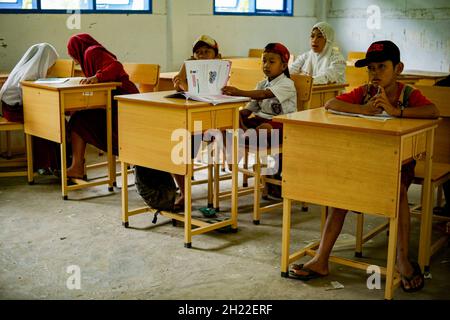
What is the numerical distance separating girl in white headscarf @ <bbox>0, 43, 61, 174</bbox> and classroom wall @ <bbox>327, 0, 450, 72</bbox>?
4.55 metres

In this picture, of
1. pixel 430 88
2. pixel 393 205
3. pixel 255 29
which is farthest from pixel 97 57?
pixel 255 29

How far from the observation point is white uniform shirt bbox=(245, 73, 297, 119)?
145 inches

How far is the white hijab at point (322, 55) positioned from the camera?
15.9 feet

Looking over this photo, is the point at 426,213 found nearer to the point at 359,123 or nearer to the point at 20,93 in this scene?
the point at 359,123

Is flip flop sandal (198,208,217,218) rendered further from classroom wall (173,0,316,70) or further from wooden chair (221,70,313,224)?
classroom wall (173,0,316,70)

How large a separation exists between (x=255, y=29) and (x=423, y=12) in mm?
2050

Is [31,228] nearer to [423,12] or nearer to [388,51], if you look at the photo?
[388,51]

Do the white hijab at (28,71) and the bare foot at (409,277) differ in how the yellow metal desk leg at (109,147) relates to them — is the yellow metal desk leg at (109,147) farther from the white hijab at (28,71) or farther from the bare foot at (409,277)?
the bare foot at (409,277)

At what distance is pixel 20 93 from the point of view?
4.55m

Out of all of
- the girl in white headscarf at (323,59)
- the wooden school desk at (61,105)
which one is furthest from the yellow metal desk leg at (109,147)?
the girl in white headscarf at (323,59)

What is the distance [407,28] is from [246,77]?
3.92 metres

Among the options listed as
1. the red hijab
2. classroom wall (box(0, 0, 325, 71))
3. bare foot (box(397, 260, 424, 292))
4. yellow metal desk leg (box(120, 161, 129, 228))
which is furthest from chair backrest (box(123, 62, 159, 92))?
bare foot (box(397, 260, 424, 292))
